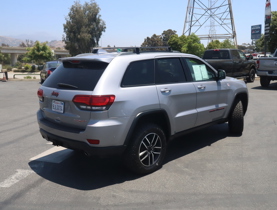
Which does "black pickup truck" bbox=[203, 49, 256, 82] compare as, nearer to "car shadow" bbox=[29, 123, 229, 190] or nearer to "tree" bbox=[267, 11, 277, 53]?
"car shadow" bbox=[29, 123, 229, 190]

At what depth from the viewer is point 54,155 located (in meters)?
5.36

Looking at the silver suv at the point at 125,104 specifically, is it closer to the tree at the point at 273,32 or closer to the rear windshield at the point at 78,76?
the rear windshield at the point at 78,76

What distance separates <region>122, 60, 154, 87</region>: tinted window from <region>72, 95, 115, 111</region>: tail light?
1.15 feet

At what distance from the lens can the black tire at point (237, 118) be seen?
6277mm

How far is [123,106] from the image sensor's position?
3977 millimetres

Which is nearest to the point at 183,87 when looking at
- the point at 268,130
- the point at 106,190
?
the point at 106,190

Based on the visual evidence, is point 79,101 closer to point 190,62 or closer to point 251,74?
point 190,62

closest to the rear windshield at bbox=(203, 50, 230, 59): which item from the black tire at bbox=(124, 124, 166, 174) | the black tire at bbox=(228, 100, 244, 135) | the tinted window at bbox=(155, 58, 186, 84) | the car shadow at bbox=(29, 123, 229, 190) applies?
the black tire at bbox=(228, 100, 244, 135)

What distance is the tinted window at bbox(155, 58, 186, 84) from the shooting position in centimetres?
468

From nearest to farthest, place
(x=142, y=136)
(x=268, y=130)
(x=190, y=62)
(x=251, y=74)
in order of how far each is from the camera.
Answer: (x=142, y=136)
(x=190, y=62)
(x=268, y=130)
(x=251, y=74)

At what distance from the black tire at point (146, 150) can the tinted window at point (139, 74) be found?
0.64 m

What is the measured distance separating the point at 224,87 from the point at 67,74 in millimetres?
3102

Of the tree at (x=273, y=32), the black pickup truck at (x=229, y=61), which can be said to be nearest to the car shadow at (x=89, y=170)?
the black pickup truck at (x=229, y=61)

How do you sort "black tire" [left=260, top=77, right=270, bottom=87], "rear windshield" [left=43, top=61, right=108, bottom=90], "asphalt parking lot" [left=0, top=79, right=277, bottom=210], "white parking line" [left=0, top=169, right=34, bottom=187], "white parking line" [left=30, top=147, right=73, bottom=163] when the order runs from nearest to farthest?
1. "asphalt parking lot" [left=0, top=79, right=277, bottom=210]
2. "rear windshield" [left=43, top=61, right=108, bottom=90]
3. "white parking line" [left=0, top=169, right=34, bottom=187]
4. "white parking line" [left=30, top=147, right=73, bottom=163]
5. "black tire" [left=260, top=77, right=270, bottom=87]
